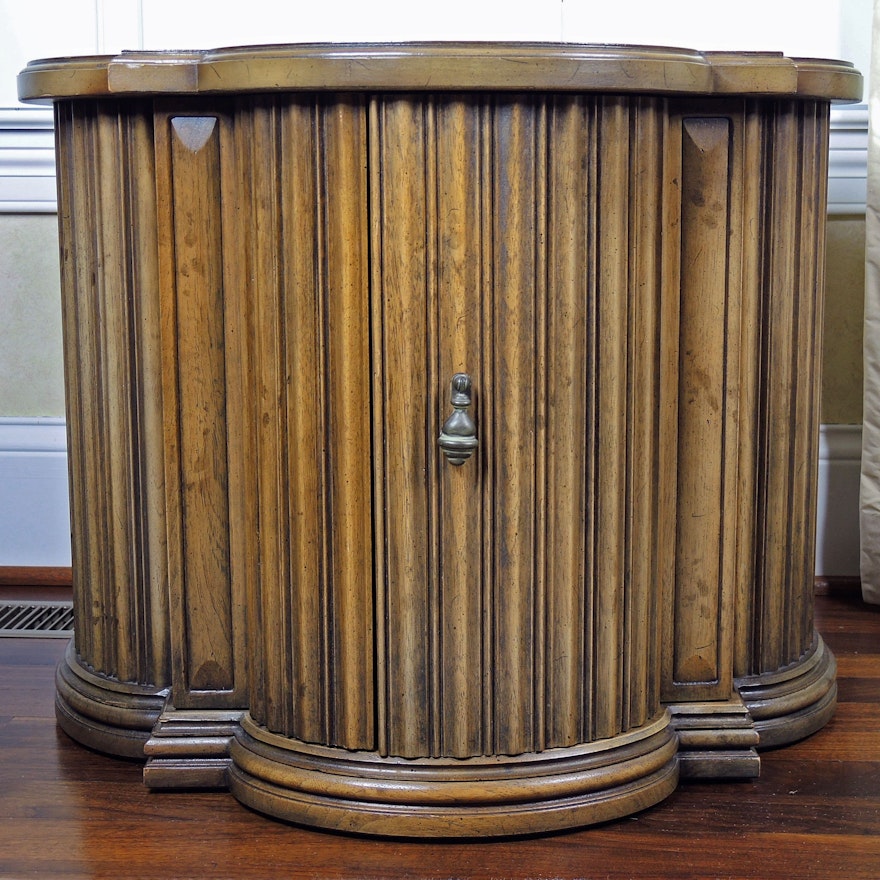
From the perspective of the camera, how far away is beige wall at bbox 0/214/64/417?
7.64 feet

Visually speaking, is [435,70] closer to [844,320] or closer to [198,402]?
[198,402]

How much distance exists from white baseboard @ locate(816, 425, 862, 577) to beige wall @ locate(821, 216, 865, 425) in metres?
0.03

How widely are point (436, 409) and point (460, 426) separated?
0.04 metres

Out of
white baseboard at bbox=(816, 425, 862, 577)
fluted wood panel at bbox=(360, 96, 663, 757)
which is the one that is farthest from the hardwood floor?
white baseboard at bbox=(816, 425, 862, 577)

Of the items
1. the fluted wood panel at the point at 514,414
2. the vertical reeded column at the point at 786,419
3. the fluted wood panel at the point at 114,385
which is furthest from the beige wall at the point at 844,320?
the fluted wood panel at the point at 114,385

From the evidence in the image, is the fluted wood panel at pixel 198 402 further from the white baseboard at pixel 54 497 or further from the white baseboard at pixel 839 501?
the white baseboard at pixel 839 501

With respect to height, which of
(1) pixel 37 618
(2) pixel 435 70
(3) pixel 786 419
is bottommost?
(1) pixel 37 618

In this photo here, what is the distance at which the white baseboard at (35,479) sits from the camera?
7.77 ft

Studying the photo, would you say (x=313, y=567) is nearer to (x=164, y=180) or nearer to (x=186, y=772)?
(x=186, y=772)

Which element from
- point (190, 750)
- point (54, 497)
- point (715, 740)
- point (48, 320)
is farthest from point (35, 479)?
point (715, 740)

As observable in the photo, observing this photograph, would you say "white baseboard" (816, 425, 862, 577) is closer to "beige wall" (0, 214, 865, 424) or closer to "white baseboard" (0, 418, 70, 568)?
"beige wall" (0, 214, 865, 424)

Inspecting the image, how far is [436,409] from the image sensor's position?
1415 mm

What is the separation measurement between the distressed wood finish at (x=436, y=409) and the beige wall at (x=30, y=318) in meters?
0.73

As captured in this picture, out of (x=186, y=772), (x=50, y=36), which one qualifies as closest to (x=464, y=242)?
(x=186, y=772)
